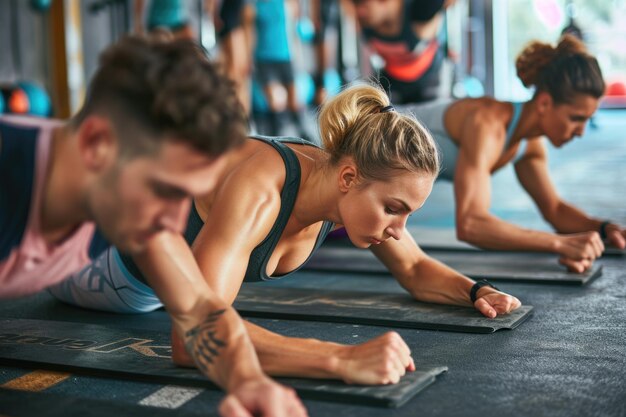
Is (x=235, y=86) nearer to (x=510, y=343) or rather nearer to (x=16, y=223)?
(x=16, y=223)

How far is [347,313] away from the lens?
7.46 feet

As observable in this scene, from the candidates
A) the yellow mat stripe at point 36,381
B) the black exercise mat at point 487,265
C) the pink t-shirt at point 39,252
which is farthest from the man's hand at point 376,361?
the black exercise mat at point 487,265

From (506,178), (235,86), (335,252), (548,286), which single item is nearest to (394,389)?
(235,86)

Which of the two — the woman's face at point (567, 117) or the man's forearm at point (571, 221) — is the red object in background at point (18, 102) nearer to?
the man's forearm at point (571, 221)

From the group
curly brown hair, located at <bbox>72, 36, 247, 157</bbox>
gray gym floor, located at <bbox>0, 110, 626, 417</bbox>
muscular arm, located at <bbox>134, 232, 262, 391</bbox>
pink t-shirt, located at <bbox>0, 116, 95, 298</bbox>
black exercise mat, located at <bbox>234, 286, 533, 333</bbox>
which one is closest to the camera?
curly brown hair, located at <bbox>72, 36, 247, 157</bbox>

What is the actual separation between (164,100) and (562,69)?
2.07 m

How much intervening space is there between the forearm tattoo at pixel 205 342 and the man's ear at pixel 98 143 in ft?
1.23

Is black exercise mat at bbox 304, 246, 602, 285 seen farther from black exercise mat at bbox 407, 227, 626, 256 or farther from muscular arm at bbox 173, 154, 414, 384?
muscular arm at bbox 173, 154, 414, 384

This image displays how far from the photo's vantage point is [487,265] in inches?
118

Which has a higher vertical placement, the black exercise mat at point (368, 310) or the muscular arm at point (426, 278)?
the muscular arm at point (426, 278)

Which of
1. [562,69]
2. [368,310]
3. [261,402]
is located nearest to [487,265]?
[562,69]

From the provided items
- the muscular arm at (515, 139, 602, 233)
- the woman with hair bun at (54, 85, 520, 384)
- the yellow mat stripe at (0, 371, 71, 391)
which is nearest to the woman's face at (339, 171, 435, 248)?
the woman with hair bun at (54, 85, 520, 384)

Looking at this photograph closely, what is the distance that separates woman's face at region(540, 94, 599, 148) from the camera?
2.84 metres

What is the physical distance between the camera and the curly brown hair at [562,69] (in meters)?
2.84
